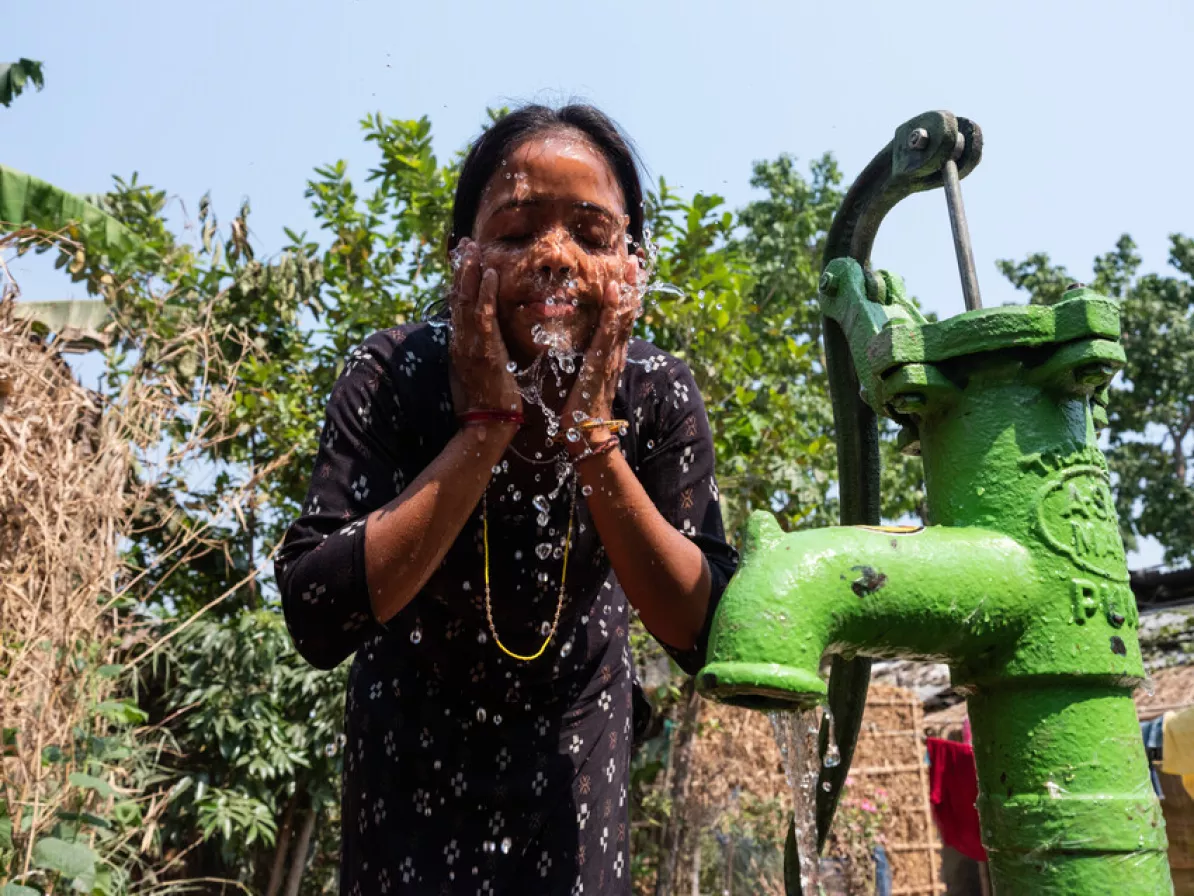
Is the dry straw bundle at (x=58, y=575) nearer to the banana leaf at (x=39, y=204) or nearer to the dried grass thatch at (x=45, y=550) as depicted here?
the dried grass thatch at (x=45, y=550)

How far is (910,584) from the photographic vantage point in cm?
112

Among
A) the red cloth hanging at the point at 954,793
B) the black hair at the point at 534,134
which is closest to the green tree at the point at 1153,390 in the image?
the red cloth hanging at the point at 954,793

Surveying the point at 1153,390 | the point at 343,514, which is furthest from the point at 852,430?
the point at 1153,390

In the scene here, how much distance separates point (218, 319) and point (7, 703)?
3230 millimetres

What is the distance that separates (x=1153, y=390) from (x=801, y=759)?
1889 cm

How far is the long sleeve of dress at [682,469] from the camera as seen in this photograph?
5.68 ft

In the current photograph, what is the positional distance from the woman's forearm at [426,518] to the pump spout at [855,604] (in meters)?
0.45

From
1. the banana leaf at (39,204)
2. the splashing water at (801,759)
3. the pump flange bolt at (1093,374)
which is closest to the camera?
the pump flange bolt at (1093,374)

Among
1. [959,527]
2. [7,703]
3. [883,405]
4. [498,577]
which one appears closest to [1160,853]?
[959,527]

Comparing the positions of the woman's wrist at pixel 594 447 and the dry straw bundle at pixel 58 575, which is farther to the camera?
the dry straw bundle at pixel 58 575

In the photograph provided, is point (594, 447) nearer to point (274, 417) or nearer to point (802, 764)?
point (802, 764)

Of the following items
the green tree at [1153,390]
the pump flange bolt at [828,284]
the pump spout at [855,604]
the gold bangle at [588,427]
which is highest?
the green tree at [1153,390]

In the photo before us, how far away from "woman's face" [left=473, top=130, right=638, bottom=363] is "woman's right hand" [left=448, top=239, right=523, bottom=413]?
34 mm

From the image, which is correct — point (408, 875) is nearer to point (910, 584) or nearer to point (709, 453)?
point (709, 453)
